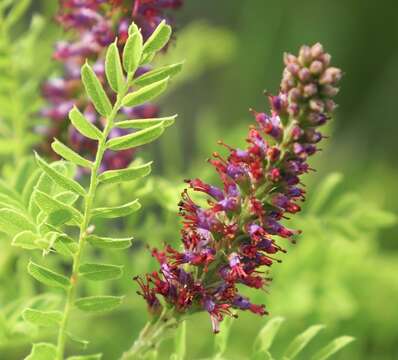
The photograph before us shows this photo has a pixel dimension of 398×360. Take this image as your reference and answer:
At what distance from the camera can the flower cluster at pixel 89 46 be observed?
4.94ft

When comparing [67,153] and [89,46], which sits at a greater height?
[89,46]

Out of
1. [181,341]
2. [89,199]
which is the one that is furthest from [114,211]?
[181,341]

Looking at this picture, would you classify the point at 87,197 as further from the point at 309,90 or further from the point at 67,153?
the point at 309,90

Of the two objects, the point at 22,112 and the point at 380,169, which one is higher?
the point at 380,169

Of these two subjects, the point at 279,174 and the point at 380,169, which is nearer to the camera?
the point at 279,174

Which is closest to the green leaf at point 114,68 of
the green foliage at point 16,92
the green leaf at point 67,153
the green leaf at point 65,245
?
the green leaf at point 67,153

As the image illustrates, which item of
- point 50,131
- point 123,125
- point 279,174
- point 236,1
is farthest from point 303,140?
point 236,1

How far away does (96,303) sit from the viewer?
1.24 meters

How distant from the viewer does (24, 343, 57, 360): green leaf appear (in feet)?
3.83

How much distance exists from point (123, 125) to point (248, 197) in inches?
7.7

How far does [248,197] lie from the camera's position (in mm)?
1192

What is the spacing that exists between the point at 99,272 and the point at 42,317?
0.33 feet

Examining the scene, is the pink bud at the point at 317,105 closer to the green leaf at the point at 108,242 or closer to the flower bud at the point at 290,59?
the flower bud at the point at 290,59

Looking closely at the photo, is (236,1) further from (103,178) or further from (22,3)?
(103,178)
